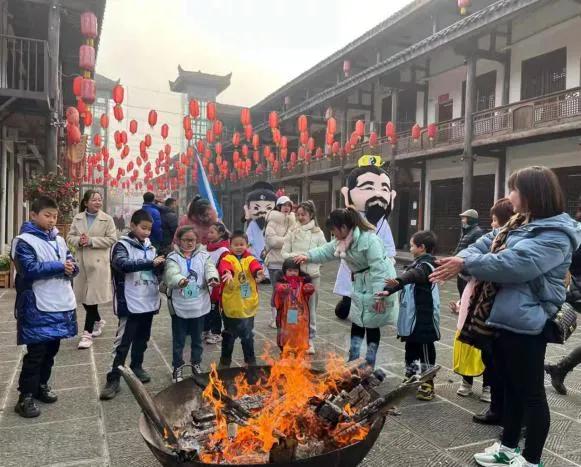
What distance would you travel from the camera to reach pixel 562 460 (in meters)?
2.80

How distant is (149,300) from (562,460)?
3114 mm

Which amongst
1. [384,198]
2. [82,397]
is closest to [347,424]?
[82,397]

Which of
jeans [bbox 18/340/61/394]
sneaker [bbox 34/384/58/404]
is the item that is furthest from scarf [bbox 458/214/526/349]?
sneaker [bbox 34/384/58/404]

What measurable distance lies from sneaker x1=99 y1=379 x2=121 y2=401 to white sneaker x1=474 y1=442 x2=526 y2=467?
2.67m

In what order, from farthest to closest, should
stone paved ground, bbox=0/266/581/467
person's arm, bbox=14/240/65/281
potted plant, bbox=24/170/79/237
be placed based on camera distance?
potted plant, bbox=24/170/79/237 → person's arm, bbox=14/240/65/281 → stone paved ground, bbox=0/266/581/467

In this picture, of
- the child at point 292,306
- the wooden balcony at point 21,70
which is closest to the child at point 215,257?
the child at point 292,306

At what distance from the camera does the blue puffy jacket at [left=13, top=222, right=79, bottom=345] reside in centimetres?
326

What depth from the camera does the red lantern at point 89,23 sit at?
963 centimetres

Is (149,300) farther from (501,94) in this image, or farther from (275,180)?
(275,180)

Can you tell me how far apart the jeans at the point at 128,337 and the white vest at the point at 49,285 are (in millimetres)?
455

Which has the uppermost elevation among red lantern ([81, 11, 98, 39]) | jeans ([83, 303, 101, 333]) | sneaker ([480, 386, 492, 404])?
red lantern ([81, 11, 98, 39])

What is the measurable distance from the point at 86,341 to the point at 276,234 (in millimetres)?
2869

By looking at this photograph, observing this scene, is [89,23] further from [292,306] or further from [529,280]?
[529,280]

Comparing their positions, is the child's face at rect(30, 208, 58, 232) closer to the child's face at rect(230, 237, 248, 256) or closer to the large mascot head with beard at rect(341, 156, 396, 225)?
the child's face at rect(230, 237, 248, 256)
